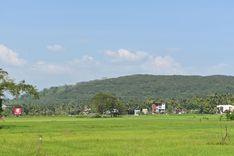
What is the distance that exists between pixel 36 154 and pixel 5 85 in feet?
121

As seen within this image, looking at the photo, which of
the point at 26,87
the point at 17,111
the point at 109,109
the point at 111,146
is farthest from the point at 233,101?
the point at 111,146

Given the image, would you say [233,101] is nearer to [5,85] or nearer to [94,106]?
[94,106]

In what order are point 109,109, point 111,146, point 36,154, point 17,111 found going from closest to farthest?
point 36,154
point 111,146
point 17,111
point 109,109

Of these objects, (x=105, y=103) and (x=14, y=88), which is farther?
(x=105, y=103)

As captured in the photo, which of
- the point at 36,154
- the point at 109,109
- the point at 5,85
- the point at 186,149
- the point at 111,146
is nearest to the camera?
the point at 36,154

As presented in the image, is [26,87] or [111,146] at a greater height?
[26,87]

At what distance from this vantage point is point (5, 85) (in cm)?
6456

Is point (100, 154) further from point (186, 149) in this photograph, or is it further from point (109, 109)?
point (109, 109)

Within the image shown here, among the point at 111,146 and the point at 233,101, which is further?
the point at 233,101

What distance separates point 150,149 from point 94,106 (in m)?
164

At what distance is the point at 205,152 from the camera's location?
1173 inches

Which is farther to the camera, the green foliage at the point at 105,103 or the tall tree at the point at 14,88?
the green foliage at the point at 105,103

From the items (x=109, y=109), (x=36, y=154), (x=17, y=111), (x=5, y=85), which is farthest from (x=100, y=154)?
(x=109, y=109)

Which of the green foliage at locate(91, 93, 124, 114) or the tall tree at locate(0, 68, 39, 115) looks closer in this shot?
the tall tree at locate(0, 68, 39, 115)
